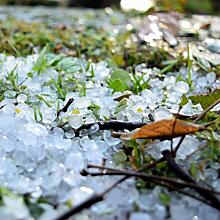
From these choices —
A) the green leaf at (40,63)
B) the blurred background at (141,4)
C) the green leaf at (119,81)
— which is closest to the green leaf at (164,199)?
the green leaf at (119,81)

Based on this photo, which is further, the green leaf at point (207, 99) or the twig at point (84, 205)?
the green leaf at point (207, 99)

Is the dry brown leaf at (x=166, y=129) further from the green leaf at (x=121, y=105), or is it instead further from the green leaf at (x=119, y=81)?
the green leaf at (x=119, y=81)

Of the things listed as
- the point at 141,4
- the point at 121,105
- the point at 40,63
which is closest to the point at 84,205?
the point at 121,105

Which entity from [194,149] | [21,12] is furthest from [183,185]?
[21,12]

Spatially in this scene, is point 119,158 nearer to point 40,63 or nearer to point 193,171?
point 193,171

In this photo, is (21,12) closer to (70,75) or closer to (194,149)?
(70,75)

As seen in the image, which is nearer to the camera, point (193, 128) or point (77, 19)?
point (193, 128)

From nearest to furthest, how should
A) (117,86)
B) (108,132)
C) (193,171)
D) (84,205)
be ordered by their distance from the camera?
(84,205), (193,171), (108,132), (117,86)
